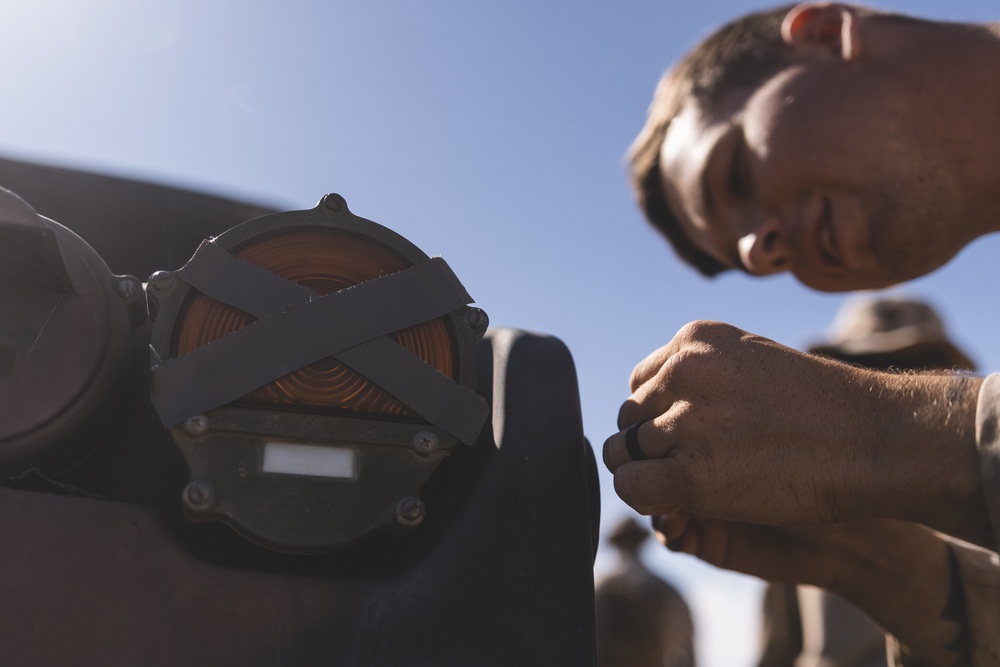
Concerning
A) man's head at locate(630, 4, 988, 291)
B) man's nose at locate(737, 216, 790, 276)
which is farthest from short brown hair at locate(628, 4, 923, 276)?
man's nose at locate(737, 216, 790, 276)

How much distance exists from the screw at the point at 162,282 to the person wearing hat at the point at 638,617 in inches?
96.0

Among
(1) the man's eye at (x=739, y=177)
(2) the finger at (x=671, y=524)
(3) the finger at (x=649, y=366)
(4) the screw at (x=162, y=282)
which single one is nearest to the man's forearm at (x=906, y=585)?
(2) the finger at (x=671, y=524)

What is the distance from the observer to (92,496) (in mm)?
994

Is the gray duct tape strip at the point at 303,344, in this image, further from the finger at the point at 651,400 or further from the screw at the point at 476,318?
the finger at the point at 651,400

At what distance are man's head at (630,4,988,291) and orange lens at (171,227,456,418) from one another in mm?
1257

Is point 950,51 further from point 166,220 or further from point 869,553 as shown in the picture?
point 166,220

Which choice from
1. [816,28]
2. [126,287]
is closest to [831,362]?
[126,287]

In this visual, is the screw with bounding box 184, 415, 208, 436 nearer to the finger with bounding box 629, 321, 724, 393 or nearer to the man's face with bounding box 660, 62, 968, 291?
the finger with bounding box 629, 321, 724, 393

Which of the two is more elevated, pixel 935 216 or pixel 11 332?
pixel 935 216

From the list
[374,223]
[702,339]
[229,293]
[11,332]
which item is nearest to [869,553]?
[702,339]

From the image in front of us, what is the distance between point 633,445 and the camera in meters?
1.27

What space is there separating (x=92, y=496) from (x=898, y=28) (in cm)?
217

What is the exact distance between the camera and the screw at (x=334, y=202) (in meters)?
1.00

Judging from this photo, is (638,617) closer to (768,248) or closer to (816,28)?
(768,248)
